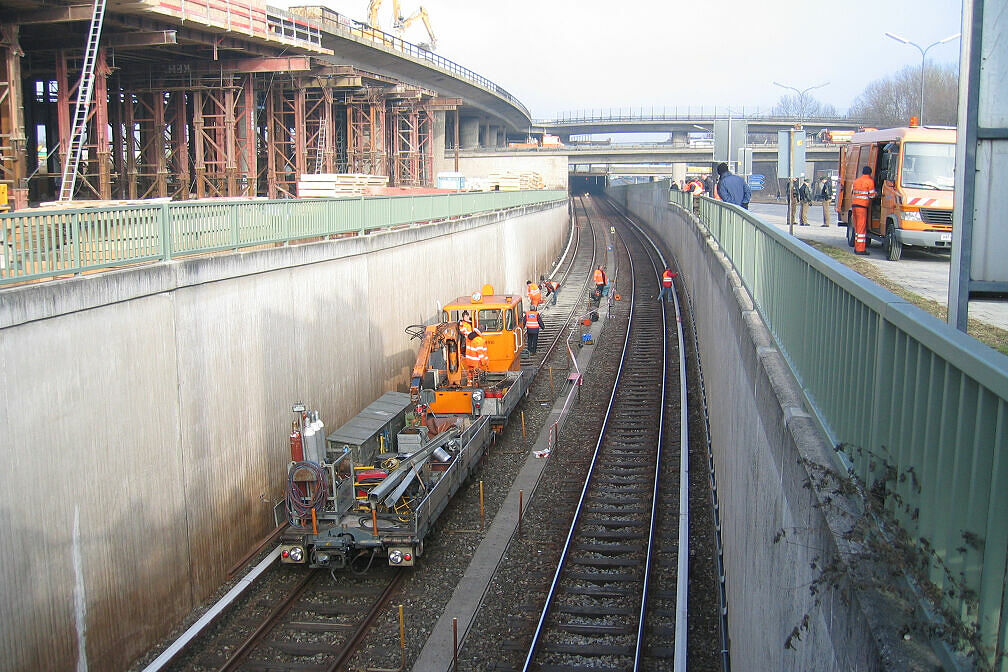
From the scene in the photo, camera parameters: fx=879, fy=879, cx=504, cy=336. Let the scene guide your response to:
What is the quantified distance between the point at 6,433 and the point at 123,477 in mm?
1915

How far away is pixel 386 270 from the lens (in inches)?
803

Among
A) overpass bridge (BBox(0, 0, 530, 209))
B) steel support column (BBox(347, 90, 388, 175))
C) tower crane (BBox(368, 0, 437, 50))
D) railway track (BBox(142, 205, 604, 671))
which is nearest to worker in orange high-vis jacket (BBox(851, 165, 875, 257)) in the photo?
railway track (BBox(142, 205, 604, 671))

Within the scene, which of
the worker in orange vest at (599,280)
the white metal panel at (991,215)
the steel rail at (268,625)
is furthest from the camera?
the worker in orange vest at (599,280)

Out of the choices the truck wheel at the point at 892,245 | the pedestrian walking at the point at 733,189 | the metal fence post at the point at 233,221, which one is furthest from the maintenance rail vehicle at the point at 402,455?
the truck wheel at the point at 892,245

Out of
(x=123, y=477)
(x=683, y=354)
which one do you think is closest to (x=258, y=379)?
(x=123, y=477)

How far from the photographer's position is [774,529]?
520 cm

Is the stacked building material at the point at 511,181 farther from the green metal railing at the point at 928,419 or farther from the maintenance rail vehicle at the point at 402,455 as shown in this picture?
the green metal railing at the point at 928,419

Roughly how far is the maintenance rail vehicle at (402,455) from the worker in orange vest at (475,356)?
87 millimetres

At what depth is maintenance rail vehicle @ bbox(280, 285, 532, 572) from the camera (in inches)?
483

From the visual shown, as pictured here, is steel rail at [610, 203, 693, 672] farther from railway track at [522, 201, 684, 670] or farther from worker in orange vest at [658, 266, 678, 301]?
worker in orange vest at [658, 266, 678, 301]

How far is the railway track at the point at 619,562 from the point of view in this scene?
10.4 meters

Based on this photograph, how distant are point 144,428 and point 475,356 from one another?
341 inches

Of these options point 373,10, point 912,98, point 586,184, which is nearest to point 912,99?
point 912,98

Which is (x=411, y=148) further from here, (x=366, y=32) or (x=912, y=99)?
(x=912, y=99)
